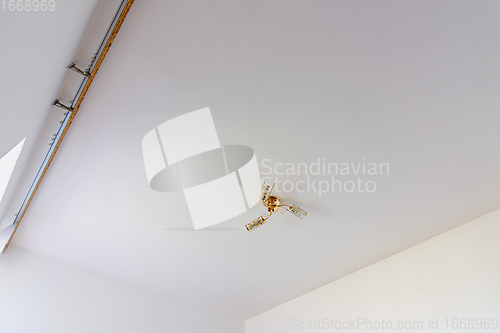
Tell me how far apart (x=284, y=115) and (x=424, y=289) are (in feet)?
7.97

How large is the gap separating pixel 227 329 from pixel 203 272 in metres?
1.32

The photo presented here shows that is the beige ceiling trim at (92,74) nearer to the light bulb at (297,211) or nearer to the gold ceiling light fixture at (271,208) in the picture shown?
the gold ceiling light fixture at (271,208)

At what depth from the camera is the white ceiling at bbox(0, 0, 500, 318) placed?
56.8 inches

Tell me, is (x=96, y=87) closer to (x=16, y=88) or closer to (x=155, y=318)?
(x=16, y=88)

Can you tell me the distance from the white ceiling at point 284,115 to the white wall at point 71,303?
0.25m

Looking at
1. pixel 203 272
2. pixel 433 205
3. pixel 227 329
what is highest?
pixel 433 205

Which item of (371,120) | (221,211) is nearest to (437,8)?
(371,120)

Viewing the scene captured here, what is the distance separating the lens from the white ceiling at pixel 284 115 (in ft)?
4.73

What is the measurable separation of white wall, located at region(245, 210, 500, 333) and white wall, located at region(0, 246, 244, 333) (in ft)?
5.23

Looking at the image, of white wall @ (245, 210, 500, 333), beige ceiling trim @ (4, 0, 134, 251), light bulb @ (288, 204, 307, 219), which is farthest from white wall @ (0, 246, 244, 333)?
light bulb @ (288, 204, 307, 219)

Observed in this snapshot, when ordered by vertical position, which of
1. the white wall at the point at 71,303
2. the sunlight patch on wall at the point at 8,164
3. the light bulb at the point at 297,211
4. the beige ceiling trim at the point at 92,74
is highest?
the beige ceiling trim at the point at 92,74

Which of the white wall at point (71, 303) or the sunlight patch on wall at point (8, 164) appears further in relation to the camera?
the white wall at point (71, 303)

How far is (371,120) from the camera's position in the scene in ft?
6.11

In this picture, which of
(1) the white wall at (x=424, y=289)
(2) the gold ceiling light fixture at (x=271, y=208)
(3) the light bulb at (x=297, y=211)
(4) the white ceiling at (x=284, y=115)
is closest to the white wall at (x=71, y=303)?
(4) the white ceiling at (x=284, y=115)
